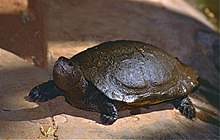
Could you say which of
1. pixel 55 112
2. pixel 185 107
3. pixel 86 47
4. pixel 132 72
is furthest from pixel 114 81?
pixel 86 47

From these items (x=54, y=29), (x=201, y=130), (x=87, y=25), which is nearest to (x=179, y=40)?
(x=87, y=25)

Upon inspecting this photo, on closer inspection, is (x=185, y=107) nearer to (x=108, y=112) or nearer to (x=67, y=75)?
(x=108, y=112)

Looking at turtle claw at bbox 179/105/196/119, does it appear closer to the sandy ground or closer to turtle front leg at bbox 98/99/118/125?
the sandy ground

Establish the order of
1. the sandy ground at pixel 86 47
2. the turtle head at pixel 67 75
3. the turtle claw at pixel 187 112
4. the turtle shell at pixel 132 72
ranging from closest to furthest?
the turtle head at pixel 67 75 → the sandy ground at pixel 86 47 → the turtle shell at pixel 132 72 → the turtle claw at pixel 187 112

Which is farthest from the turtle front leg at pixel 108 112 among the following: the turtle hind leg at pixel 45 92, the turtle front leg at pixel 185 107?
the turtle front leg at pixel 185 107

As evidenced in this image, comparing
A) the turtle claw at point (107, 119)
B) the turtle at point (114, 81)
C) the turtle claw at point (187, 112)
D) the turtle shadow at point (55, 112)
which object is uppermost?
the turtle at point (114, 81)

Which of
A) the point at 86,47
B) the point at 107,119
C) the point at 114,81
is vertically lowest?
the point at 86,47

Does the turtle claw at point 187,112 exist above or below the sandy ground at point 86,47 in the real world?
above

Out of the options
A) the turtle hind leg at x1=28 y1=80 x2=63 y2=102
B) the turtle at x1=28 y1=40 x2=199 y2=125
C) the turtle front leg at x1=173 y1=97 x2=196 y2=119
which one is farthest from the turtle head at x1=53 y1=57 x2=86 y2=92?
the turtle front leg at x1=173 y1=97 x2=196 y2=119

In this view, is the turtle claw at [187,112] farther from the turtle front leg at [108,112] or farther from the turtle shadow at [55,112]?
the turtle front leg at [108,112]
